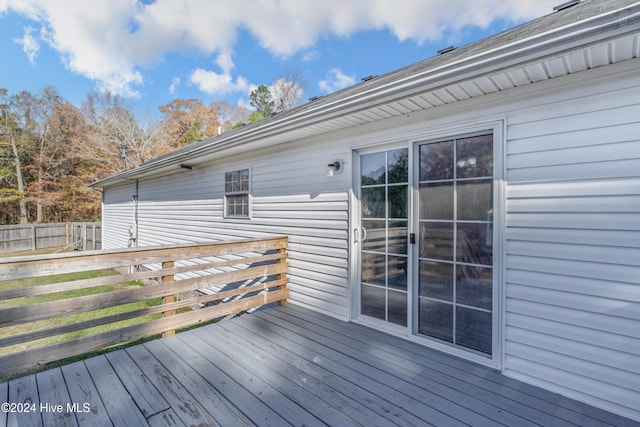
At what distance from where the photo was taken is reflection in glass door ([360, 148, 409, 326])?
3045mm

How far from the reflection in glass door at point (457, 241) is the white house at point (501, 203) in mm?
11

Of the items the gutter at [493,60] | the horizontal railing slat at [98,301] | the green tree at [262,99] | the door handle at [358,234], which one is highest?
the green tree at [262,99]

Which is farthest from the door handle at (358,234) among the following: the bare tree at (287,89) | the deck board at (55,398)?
the bare tree at (287,89)

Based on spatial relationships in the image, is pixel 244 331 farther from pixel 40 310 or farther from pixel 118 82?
pixel 118 82

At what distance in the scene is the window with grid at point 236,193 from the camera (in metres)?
5.07

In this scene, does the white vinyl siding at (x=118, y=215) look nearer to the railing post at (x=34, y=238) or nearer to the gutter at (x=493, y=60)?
the railing post at (x=34, y=238)

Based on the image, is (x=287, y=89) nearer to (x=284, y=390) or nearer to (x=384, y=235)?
(x=384, y=235)

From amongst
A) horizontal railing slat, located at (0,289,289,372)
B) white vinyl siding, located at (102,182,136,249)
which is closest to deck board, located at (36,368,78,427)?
horizontal railing slat, located at (0,289,289,372)

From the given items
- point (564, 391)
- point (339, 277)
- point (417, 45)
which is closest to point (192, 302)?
point (339, 277)

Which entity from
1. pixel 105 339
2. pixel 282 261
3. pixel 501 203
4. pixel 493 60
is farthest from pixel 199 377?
pixel 493 60

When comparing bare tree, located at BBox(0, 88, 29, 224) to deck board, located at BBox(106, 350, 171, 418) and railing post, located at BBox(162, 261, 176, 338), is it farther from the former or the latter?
deck board, located at BBox(106, 350, 171, 418)

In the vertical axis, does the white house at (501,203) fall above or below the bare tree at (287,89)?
below

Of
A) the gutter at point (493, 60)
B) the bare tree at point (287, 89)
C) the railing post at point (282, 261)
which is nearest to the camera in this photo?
the gutter at point (493, 60)

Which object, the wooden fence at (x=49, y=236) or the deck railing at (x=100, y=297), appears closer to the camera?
the deck railing at (x=100, y=297)
